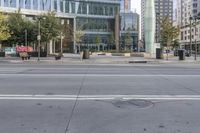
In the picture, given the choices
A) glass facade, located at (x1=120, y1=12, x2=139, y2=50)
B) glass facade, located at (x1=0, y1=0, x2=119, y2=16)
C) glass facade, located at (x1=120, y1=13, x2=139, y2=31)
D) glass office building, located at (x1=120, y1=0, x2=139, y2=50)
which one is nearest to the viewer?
glass facade, located at (x1=0, y1=0, x2=119, y2=16)

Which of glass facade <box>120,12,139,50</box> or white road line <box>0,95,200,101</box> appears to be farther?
glass facade <box>120,12,139,50</box>

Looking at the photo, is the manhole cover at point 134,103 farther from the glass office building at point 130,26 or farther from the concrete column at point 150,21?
the glass office building at point 130,26

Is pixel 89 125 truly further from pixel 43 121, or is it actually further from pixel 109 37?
pixel 109 37

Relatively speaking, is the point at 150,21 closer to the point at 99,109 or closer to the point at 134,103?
the point at 134,103

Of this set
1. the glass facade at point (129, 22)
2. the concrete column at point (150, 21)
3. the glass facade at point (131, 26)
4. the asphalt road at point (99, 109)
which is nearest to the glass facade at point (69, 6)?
the glass facade at point (129, 22)

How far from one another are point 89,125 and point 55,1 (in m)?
93.1

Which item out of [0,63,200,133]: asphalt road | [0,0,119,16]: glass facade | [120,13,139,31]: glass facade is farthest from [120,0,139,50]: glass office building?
[0,63,200,133]: asphalt road

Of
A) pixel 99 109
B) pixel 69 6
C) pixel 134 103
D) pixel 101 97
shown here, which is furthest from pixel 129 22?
pixel 99 109

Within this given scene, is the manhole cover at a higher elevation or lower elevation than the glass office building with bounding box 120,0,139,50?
lower

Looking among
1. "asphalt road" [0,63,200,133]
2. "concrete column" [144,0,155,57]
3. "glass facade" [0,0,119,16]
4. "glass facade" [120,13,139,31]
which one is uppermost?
"glass facade" [0,0,119,16]

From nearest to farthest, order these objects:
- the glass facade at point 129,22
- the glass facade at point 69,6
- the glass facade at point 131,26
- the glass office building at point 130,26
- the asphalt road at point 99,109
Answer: the asphalt road at point 99,109 < the glass facade at point 69,6 < the glass office building at point 130,26 < the glass facade at point 131,26 < the glass facade at point 129,22

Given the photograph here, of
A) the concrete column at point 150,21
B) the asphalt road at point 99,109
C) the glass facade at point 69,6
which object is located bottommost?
the asphalt road at point 99,109

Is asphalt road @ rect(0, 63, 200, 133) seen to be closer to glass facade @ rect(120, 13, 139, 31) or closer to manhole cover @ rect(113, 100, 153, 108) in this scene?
manhole cover @ rect(113, 100, 153, 108)

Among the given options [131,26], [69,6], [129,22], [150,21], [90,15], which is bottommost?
[150,21]
